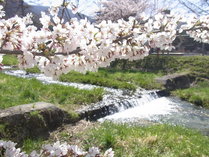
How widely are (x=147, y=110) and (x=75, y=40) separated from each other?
6972 mm

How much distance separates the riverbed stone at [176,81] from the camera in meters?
13.0

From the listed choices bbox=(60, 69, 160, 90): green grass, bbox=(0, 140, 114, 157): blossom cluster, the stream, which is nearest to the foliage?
bbox=(60, 69, 160, 90): green grass

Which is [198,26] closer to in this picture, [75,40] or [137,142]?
[75,40]

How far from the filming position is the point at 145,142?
17.2ft

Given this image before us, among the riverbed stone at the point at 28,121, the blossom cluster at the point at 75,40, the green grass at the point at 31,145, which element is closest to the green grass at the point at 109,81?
the riverbed stone at the point at 28,121

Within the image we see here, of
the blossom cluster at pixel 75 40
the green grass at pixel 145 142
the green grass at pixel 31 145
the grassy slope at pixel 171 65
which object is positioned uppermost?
the blossom cluster at pixel 75 40

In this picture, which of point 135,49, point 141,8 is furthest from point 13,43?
point 141,8

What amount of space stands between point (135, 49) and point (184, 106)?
24.7 feet

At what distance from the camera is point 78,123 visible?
657 centimetres

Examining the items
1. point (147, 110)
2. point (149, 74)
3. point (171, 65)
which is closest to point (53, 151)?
point (147, 110)

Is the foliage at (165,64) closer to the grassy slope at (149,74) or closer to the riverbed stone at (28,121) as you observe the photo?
the grassy slope at (149,74)

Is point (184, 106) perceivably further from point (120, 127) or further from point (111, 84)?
point (120, 127)

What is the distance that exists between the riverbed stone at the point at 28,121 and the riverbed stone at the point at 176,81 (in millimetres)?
7459

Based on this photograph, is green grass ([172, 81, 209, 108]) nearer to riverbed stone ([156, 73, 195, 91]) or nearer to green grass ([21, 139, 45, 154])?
riverbed stone ([156, 73, 195, 91])
